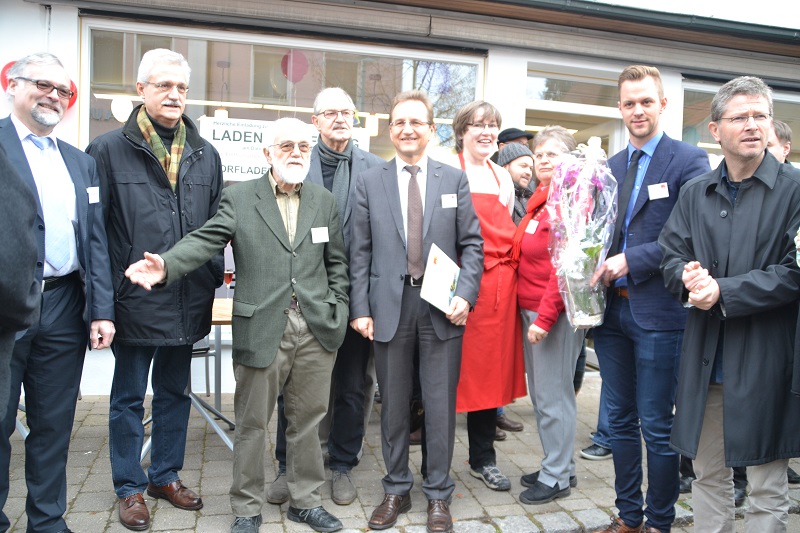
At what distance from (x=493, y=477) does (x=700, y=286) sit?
201cm

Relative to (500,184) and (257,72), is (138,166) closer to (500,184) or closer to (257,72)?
(500,184)

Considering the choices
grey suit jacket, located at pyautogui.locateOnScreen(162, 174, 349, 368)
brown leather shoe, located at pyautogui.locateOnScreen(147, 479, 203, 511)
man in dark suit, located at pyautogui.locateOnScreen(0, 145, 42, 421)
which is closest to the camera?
man in dark suit, located at pyautogui.locateOnScreen(0, 145, 42, 421)

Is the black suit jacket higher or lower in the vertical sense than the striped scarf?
lower

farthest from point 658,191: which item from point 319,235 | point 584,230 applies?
point 319,235

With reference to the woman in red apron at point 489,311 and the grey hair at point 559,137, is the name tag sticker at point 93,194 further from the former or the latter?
the grey hair at point 559,137

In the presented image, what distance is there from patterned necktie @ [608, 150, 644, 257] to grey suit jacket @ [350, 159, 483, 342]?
0.74 m

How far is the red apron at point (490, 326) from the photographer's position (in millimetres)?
4055

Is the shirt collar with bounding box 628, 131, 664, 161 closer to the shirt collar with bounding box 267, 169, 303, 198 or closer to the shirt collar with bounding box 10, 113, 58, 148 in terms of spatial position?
the shirt collar with bounding box 267, 169, 303, 198

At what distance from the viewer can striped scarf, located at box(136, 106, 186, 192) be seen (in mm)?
3572

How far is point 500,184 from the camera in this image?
13.9ft

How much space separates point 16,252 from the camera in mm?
1928

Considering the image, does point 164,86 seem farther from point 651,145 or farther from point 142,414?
point 651,145

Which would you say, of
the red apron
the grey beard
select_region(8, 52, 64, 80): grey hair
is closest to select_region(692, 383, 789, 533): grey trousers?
the red apron

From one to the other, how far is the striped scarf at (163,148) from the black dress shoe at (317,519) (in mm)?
1914
